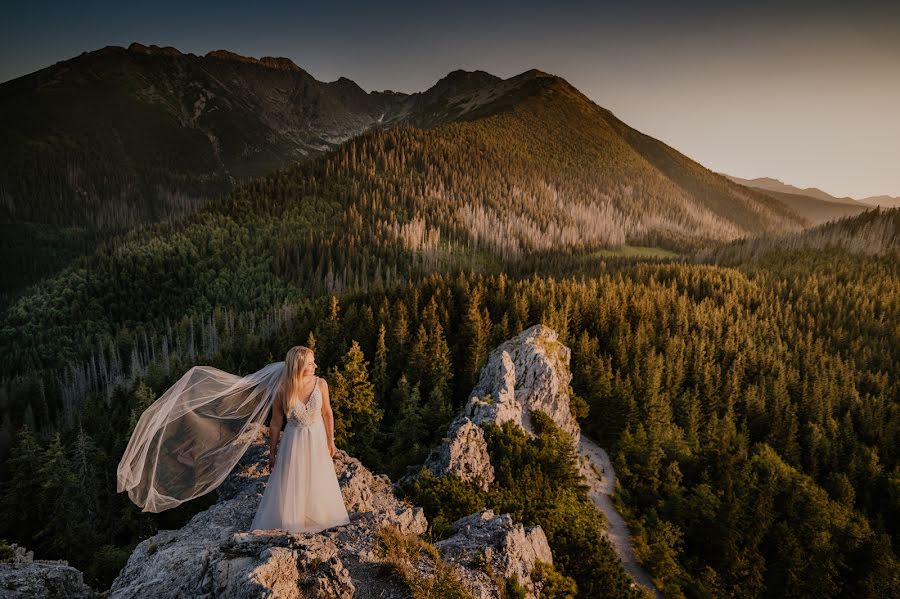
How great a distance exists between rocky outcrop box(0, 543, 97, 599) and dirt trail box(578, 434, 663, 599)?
32445mm

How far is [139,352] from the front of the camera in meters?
137

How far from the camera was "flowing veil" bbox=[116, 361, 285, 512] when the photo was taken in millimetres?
13875

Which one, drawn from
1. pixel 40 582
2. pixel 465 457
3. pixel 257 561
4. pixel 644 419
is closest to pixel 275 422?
pixel 257 561

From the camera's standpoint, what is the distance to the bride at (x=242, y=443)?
13.3 meters

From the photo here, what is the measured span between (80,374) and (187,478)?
136 m

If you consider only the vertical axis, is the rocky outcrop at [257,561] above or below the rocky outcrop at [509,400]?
above

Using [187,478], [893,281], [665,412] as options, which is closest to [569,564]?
[187,478]

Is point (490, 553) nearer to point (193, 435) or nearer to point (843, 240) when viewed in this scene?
point (193, 435)

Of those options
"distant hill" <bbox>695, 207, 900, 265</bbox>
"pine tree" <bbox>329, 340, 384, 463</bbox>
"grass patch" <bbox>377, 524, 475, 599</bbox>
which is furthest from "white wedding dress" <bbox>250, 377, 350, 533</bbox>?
"distant hill" <bbox>695, 207, 900, 265</bbox>

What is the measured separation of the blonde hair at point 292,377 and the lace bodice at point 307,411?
0.20 m

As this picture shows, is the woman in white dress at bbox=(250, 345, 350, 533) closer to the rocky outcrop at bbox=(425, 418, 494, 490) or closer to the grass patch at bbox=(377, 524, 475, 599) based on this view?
the grass patch at bbox=(377, 524, 475, 599)

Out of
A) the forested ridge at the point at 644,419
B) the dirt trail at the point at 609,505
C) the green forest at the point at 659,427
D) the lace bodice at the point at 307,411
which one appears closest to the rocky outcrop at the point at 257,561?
the lace bodice at the point at 307,411

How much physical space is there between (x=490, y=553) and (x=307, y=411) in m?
8.45

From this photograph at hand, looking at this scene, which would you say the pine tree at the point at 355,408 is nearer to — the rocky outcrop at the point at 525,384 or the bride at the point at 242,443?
the rocky outcrop at the point at 525,384
